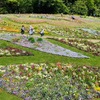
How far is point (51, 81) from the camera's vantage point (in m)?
35.6

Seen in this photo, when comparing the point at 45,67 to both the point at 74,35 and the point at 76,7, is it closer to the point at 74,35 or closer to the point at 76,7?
the point at 74,35

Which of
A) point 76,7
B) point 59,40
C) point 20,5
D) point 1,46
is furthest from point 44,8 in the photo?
point 1,46

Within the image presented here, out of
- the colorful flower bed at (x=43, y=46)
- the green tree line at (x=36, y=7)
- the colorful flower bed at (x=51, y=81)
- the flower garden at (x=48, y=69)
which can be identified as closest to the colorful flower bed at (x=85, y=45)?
the flower garden at (x=48, y=69)

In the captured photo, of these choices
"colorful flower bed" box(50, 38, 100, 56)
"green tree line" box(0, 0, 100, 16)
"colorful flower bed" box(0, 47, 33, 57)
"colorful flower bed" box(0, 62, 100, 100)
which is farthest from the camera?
"green tree line" box(0, 0, 100, 16)

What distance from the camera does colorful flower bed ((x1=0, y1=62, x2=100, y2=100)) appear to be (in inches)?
1296

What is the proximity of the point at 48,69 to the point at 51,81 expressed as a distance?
279 centimetres

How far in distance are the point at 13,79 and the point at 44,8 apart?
7775 centimetres

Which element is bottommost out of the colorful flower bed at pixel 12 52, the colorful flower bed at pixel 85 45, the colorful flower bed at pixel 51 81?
the colorful flower bed at pixel 51 81

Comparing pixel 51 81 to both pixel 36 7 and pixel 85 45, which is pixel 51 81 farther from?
pixel 36 7

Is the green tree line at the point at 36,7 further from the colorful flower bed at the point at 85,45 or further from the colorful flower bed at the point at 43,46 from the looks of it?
the colorful flower bed at the point at 43,46

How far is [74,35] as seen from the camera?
201 feet

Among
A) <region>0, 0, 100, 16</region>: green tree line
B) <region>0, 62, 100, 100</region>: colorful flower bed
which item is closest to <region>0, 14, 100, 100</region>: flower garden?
<region>0, 62, 100, 100</region>: colorful flower bed

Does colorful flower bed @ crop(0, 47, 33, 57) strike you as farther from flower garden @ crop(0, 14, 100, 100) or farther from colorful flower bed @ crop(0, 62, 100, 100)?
colorful flower bed @ crop(0, 62, 100, 100)

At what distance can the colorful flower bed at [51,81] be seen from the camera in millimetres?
32906
